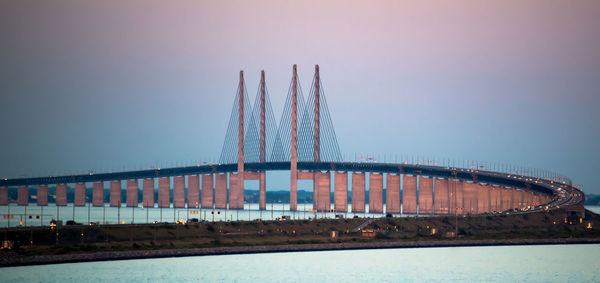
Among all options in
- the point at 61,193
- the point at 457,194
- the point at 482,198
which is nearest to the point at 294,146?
the point at 457,194

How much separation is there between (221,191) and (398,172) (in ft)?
110

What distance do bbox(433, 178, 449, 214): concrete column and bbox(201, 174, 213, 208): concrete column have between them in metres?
42.7

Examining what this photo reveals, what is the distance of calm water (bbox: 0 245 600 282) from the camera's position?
218 ft

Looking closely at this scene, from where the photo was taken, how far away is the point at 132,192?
188 metres

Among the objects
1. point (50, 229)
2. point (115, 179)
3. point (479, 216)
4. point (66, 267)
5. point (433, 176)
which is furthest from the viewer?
point (115, 179)

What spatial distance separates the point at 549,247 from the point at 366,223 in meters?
19.8

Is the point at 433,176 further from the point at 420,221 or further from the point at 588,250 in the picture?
the point at 588,250

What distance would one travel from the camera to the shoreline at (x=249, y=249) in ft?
225

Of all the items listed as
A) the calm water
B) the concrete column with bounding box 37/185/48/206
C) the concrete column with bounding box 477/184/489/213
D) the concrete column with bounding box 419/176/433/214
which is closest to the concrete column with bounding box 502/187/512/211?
the concrete column with bounding box 477/184/489/213

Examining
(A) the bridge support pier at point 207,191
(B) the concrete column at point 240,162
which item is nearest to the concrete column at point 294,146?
(B) the concrete column at point 240,162

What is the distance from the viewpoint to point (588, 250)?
93.9m

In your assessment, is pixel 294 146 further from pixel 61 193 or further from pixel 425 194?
pixel 61 193

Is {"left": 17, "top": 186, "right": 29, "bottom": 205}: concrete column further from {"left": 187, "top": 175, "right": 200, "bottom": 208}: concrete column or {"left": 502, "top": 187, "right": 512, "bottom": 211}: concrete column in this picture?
{"left": 502, "top": 187, "right": 512, "bottom": 211}: concrete column

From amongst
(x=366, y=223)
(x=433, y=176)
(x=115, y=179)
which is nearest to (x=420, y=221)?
(x=366, y=223)
